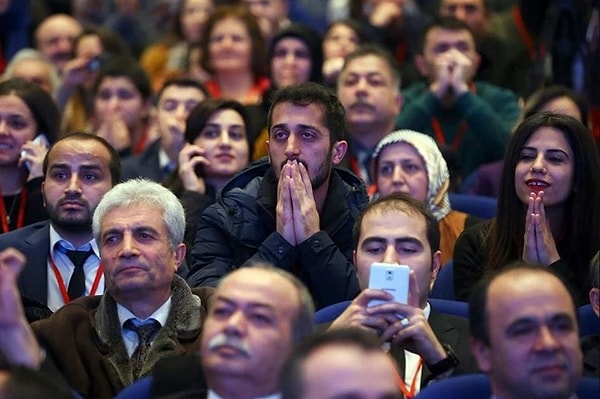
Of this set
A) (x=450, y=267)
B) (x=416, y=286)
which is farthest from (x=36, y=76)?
(x=416, y=286)

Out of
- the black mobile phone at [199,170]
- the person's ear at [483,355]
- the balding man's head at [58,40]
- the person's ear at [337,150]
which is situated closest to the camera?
the person's ear at [483,355]

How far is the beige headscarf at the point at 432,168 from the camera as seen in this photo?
18.3 feet

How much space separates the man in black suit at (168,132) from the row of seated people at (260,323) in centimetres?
196

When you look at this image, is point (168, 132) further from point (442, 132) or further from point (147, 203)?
point (147, 203)

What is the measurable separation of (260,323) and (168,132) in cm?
316

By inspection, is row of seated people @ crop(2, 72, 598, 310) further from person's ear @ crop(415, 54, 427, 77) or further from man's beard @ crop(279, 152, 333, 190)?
person's ear @ crop(415, 54, 427, 77)

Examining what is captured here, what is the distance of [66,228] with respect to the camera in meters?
5.07

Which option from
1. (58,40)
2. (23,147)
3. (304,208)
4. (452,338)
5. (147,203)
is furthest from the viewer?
(58,40)

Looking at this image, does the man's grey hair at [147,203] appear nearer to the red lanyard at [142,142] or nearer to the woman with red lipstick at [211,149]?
the woman with red lipstick at [211,149]

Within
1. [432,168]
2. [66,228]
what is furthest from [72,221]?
[432,168]

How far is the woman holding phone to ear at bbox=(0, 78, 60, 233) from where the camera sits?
223 inches

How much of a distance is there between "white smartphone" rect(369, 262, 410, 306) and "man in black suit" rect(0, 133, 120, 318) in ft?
4.23

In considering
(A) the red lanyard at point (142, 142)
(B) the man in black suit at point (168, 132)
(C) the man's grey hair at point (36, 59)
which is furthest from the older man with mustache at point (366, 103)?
(C) the man's grey hair at point (36, 59)

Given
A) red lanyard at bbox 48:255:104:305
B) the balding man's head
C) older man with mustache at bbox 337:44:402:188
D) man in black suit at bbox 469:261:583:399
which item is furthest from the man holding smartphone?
the balding man's head
